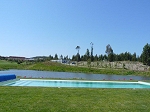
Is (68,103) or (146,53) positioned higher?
(146,53)

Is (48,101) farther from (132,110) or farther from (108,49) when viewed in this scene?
(108,49)

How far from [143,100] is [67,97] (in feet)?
9.21

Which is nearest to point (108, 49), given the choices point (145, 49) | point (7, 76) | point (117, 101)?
point (145, 49)

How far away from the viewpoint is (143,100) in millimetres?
7062

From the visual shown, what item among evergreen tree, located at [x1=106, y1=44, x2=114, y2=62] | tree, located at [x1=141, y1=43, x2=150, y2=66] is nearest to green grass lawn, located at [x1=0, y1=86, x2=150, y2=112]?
tree, located at [x1=141, y1=43, x2=150, y2=66]

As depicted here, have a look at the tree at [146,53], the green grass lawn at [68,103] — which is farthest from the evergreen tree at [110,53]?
the green grass lawn at [68,103]

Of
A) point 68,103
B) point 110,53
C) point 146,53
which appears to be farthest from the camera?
point 110,53

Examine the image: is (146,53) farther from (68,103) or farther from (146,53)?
(68,103)

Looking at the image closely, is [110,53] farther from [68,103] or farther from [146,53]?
[68,103]

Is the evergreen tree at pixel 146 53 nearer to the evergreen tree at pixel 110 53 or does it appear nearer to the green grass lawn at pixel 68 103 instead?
the evergreen tree at pixel 110 53

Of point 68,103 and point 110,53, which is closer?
point 68,103

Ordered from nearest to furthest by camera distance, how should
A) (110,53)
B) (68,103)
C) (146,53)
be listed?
(68,103)
(146,53)
(110,53)

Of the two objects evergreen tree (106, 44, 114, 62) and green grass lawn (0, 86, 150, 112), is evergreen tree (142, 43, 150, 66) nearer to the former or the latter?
evergreen tree (106, 44, 114, 62)

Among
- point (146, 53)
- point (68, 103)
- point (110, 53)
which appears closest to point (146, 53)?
point (146, 53)
